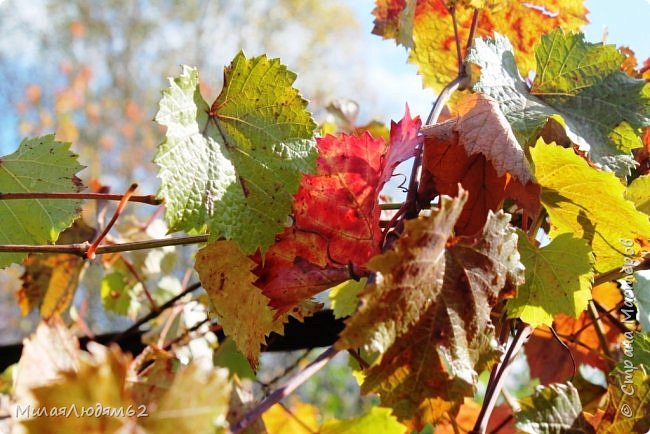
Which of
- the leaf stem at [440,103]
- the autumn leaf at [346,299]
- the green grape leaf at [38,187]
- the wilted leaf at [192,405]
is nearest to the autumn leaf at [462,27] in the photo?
the leaf stem at [440,103]

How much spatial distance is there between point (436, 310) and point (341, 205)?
126mm

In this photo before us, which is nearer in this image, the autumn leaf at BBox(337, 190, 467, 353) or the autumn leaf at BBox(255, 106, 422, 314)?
the autumn leaf at BBox(337, 190, 467, 353)

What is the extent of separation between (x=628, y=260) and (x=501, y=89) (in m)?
0.15

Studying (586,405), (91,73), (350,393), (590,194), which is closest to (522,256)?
(590,194)

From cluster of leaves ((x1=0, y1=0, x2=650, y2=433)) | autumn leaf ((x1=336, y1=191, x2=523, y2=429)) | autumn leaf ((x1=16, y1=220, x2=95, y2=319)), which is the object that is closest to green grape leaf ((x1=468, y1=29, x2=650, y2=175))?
cluster of leaves ((x1=0, y1=0, x2=650, y2=433))

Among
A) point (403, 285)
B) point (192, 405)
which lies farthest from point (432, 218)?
point (192, 405)

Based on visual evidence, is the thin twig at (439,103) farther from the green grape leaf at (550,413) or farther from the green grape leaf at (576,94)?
the green grape leaf at (550,413)

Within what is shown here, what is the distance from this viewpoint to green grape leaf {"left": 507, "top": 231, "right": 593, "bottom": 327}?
42 cm

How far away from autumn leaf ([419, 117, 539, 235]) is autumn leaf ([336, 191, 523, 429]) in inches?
3.4

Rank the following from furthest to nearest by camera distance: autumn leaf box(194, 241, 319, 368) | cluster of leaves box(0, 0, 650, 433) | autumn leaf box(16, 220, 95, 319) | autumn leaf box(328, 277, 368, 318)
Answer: autumn leaf box(16, 220, 95, 319)
autumn leaf box(328, 277, 368, 318)
autumn leaf box(194, 241, 319, 368)
cluster of leaves box(0, 0, 650, 433)

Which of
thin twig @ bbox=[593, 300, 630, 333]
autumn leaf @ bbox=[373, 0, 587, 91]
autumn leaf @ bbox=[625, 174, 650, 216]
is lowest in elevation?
thin twig @ bbox=[593, 300, 630, 333]

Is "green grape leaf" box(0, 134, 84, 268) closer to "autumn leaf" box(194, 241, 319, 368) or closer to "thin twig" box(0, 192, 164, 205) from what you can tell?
"thin twig" box(0, 192, 164, 205)

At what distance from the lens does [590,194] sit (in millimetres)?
438

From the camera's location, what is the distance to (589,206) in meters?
0.45
